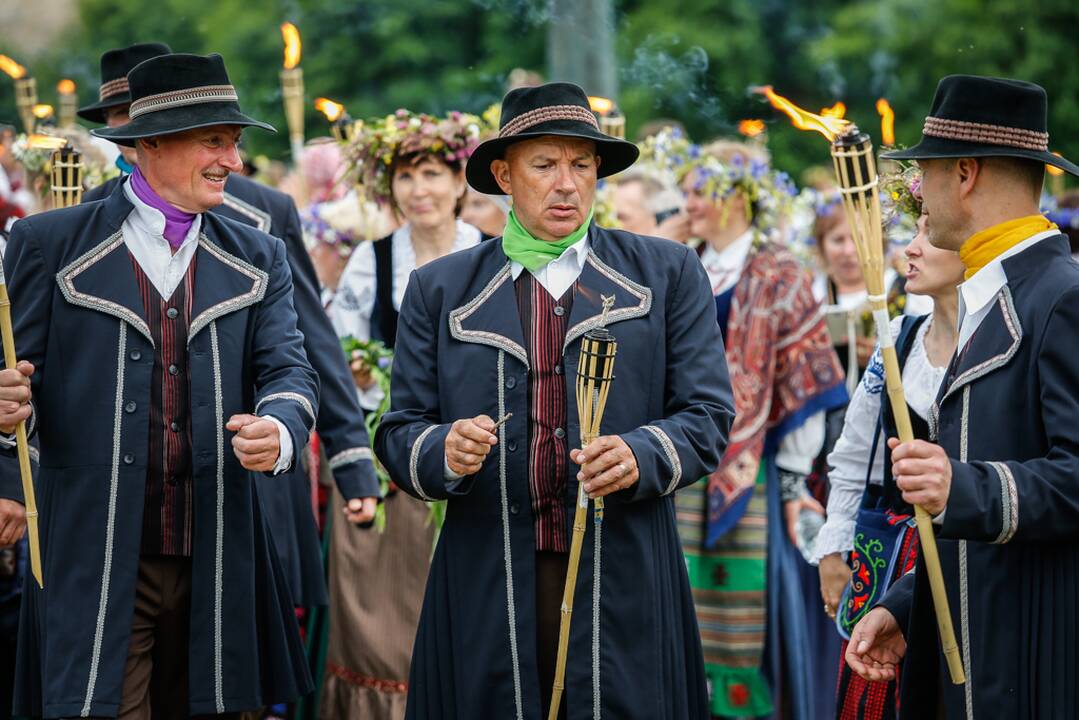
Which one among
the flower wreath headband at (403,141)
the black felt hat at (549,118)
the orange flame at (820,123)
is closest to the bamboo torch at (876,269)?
the orange flame at (820,123)

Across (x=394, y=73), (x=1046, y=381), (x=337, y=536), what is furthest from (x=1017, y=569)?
(x=394, y=73)

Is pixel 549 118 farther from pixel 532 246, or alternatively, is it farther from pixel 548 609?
pixel 548 609

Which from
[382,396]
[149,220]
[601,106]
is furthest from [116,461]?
[601,106]

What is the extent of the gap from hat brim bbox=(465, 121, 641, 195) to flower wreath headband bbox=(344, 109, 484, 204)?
207 centimetres

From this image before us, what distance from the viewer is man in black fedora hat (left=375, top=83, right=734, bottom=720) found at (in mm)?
4289

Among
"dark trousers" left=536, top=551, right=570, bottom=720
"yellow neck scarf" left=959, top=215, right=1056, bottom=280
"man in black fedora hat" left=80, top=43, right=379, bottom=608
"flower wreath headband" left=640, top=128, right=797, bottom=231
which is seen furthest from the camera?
"flower wreath headband" left=640, top=128, right=797, bottom=231

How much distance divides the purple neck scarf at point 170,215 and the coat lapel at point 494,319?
34.7 inches

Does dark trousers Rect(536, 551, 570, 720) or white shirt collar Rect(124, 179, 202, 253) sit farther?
white shirt collar Rect(124, 179, 202, 253)

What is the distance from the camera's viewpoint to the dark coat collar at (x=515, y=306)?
4371 millimetres

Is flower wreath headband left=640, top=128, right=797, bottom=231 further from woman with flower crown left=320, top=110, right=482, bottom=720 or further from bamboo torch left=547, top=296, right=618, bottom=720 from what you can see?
bamboo torch left=547, top=296, right=618, bottom=720

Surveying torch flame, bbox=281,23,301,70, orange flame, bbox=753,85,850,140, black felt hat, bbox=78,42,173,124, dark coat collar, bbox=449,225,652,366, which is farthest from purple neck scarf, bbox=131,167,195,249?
torch flame, bbox=281,23,301,70

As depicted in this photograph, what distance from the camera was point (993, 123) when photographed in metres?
3.90

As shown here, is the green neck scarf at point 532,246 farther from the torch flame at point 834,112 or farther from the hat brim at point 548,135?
the torch flame at point 834,112

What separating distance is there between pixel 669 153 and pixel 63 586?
15.3 feet
